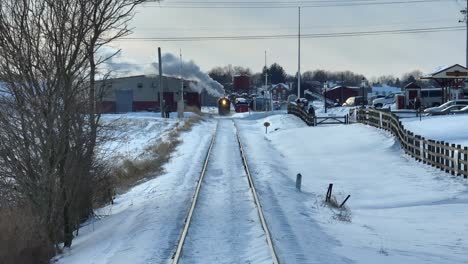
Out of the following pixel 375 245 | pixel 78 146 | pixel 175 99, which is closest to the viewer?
pixel 375 245

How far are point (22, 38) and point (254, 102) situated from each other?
9009 cm

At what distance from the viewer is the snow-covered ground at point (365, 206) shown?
10055mm

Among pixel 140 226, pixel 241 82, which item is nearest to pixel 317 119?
pixel 140 226

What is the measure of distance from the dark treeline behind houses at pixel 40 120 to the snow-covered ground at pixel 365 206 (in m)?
4.34

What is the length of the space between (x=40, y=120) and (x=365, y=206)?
25.7 ft

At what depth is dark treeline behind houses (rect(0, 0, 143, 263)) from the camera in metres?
12.4

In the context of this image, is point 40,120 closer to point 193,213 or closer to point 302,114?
point 193,213

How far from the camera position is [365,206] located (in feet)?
50.9

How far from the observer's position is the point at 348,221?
512 inches

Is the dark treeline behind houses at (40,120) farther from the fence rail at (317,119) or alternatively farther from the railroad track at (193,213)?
the fence rail at (317,119)

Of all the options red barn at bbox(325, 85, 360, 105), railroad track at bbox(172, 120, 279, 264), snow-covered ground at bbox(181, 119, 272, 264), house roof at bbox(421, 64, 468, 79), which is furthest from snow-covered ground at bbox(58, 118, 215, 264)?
red barn at bbox(325, 85, 360, 105)

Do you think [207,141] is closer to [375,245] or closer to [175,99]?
[375,245]

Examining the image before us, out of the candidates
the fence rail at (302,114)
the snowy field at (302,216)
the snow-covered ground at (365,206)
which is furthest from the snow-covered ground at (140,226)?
the fence rail at (302,114)

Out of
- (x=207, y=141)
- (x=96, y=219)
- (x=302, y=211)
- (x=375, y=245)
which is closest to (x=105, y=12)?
(x=96, y=219)
